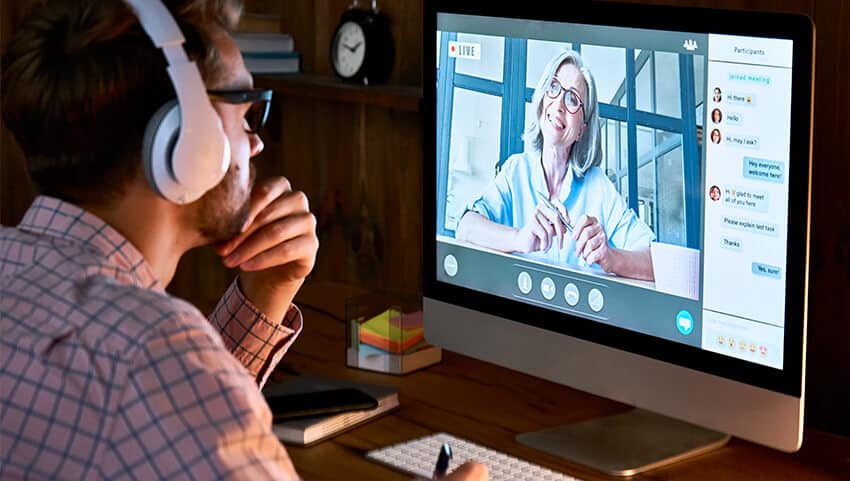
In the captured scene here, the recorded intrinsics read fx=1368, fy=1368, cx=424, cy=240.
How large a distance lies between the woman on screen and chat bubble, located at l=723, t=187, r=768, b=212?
0.12m

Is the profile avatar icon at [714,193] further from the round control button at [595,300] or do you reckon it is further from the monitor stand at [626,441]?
the monitor stand at [626,441]

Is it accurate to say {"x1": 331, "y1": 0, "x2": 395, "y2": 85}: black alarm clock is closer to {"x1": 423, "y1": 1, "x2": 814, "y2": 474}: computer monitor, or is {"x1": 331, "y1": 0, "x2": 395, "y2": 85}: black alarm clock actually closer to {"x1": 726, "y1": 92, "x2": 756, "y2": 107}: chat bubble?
{"x1": 423, "y1": 1, "x2": 814, "y2": 474}: computer monitor

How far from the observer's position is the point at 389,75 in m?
2.54

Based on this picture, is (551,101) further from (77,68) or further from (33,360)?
(33,360)

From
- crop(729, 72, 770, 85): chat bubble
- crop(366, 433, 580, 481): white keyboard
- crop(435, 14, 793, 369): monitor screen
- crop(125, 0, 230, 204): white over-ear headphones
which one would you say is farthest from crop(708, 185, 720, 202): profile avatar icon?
crop(125, 0, 230, 204): white over-ear headphones

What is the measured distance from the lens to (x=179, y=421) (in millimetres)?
1048

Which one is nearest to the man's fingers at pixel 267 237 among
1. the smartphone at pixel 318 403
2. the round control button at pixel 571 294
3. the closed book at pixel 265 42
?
the smartphone at pixel 318 403

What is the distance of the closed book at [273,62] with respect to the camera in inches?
107

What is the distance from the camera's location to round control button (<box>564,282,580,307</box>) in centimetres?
178

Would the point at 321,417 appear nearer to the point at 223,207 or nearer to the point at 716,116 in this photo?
the point at 223,207

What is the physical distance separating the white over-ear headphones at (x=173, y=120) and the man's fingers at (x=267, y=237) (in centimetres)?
43

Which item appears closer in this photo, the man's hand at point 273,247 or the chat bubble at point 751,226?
the chat bubble at point 751,226

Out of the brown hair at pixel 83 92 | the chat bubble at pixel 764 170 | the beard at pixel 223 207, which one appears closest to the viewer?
the brown hair at pixel 83 92

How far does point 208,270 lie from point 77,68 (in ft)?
6.64
